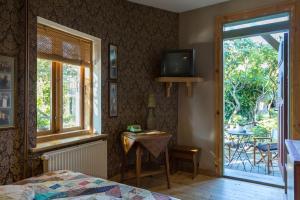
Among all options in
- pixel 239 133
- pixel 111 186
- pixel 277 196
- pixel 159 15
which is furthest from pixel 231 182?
pixel 159 15

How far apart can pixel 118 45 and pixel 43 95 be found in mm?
1280

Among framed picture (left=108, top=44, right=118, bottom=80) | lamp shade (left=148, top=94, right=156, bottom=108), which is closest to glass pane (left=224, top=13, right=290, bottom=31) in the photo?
lamp shade (left=148, top=94, right=156, bottom=108)

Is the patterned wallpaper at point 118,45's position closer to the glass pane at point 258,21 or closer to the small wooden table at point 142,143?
the small wooden table at point 142,143

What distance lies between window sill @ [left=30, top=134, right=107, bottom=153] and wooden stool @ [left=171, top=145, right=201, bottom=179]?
4.06 ft

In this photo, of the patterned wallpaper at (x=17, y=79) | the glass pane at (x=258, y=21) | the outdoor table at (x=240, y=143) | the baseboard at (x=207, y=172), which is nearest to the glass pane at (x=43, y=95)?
the patterned wallpaper at (x=17, y=79)

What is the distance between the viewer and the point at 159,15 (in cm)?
414

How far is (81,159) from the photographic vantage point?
2.89 metres

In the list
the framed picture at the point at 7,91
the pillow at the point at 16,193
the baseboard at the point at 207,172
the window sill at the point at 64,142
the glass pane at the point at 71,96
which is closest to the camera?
the pillow at the point at 16,193

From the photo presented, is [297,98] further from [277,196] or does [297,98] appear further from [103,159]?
[103,159]

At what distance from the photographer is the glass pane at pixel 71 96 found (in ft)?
10.1

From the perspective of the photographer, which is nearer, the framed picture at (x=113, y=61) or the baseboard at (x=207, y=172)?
the framed picture at (x=113, y=61)

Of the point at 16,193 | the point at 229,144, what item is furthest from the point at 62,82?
the point at 229,144

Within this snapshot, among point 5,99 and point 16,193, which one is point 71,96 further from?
point 16,193

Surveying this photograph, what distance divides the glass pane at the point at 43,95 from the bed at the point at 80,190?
0.91 m
